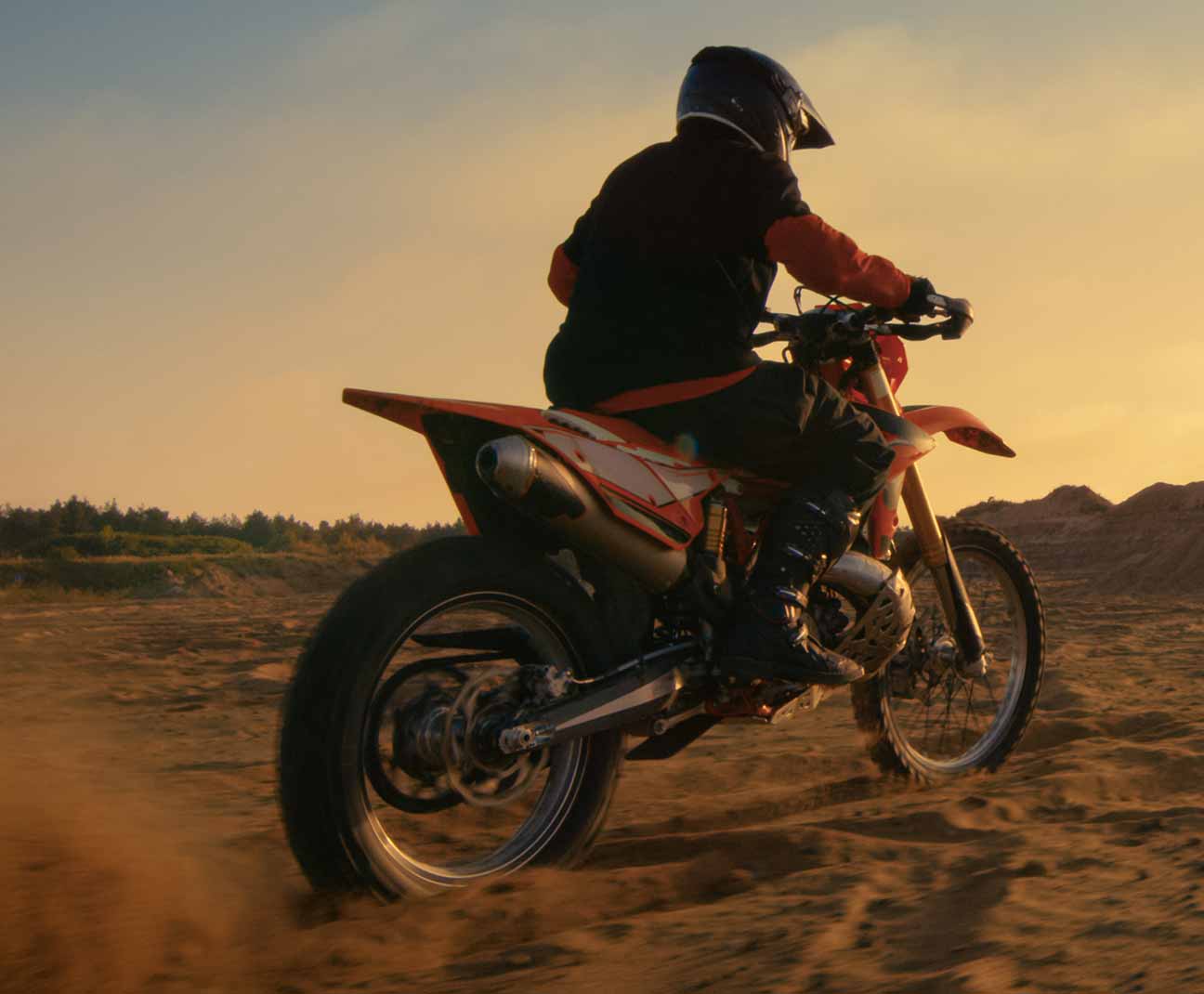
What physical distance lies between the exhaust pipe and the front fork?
56.0 inches

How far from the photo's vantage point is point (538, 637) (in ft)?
11.3

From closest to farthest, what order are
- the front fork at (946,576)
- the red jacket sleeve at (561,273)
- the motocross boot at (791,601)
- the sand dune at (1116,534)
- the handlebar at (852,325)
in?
the motocross boot at (791,601), the handlebar at (852,325), the red jacket sleeve at (561,273), the front fork at (946,576), the sand dune at (1116,534)

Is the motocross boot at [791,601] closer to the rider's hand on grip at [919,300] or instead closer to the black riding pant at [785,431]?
the black riding pant at [785,431]

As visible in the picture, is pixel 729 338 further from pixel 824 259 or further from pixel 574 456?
pixel 574 456

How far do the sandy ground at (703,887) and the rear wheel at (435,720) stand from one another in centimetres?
16

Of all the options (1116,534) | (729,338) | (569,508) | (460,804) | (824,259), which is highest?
(824,259)

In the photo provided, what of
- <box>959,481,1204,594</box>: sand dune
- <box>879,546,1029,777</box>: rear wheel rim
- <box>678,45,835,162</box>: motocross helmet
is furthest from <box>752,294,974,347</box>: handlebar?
<box>959,481,1204,594</box>: sand dune

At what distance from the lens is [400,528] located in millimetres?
27125

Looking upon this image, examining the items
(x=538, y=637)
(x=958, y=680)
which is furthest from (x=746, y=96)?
(x=958, y=680)

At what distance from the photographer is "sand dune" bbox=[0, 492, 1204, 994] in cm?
249

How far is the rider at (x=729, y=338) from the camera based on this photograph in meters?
3.70

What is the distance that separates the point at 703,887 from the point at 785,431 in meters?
1.28

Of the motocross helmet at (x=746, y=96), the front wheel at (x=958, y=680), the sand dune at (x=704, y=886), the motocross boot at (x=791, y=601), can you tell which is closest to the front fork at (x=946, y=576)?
the front wheel at (x=958, y=680)

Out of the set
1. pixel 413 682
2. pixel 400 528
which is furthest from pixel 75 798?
pixel 400 528
